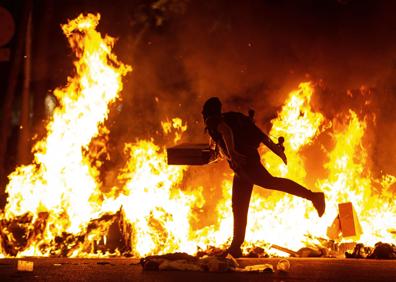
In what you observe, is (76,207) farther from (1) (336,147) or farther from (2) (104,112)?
(1) (336,147)

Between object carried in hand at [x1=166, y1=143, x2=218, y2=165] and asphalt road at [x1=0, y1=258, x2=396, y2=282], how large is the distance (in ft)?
4.61

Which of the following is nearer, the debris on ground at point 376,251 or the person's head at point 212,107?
the person's head at point 212,107

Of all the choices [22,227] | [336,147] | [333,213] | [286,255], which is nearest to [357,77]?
[336,147]

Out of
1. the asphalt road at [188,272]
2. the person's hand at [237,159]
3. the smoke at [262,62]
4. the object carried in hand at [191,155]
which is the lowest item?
the asphalt road at [188,272]

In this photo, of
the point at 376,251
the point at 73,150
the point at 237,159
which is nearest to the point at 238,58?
the point at 73,150

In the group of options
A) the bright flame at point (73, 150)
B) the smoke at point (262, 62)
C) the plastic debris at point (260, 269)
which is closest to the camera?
the plastic debris at point (260, 269)

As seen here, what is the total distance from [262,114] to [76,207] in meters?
3.48

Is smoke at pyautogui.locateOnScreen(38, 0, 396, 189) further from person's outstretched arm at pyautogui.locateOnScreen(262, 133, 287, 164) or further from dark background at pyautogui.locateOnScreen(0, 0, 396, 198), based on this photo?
person's outstretched arm at pyautogui.locateOnScreen(262, 133, 287, 164)

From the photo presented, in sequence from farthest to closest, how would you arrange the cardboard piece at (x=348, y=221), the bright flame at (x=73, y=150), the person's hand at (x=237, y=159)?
1. the bright flame at (x=73, y=150)
2. the cardboard piece at (x=348, y=221)
3. the person's hand at (x=237, y=159)

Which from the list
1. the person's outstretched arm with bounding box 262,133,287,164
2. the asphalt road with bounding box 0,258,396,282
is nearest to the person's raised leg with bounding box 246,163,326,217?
the person's outstretched arm with bounding box 262,133,287,164

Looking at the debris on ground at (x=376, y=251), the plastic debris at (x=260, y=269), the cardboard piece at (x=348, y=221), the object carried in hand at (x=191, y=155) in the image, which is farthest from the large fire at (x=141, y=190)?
the plastic debris at (x=260, y=269)

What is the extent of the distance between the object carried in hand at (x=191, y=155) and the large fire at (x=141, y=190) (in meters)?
1.05

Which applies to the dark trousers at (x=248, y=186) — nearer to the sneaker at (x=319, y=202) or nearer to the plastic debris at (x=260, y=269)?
the sneaker at (x=319, y=202)

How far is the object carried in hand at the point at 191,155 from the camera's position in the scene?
9.42 m
